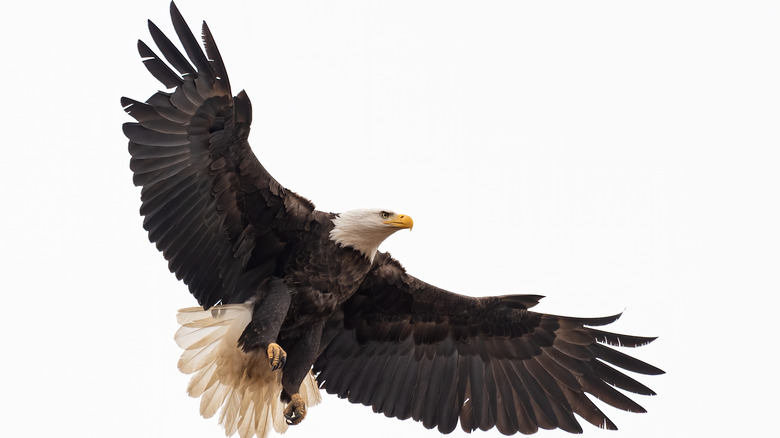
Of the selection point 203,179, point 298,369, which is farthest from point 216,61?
point 298,369

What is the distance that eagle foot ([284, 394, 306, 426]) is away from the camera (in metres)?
9.78

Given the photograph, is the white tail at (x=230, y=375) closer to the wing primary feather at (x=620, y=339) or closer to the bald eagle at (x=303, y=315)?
the bald eagle at (x=303, y=315)

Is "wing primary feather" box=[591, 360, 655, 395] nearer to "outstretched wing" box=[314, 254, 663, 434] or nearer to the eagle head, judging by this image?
"outstretched wing" box=[314, 254, 663, 434]

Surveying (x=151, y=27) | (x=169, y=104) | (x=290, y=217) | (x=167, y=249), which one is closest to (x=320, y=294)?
(x=290, y=217)

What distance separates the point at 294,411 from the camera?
9781 millimetres

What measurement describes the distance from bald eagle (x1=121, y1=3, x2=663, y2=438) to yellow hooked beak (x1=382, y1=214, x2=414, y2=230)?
1 centimetres

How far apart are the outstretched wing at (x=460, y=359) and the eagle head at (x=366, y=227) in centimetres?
81

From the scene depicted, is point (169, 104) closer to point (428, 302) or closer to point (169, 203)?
point (169, 203)

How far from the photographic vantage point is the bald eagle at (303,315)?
8688 mm

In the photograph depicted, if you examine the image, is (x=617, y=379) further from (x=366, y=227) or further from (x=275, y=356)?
(x=275, y=356)

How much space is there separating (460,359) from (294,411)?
1769 mm

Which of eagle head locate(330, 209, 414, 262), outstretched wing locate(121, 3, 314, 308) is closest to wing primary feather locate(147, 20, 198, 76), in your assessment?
outstretched wing locate(121, 3, 314, 308)

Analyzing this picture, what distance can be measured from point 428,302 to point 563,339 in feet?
4.33

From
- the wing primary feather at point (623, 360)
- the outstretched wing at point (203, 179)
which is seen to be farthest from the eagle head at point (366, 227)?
the wing primary feather at point (623, 360)
